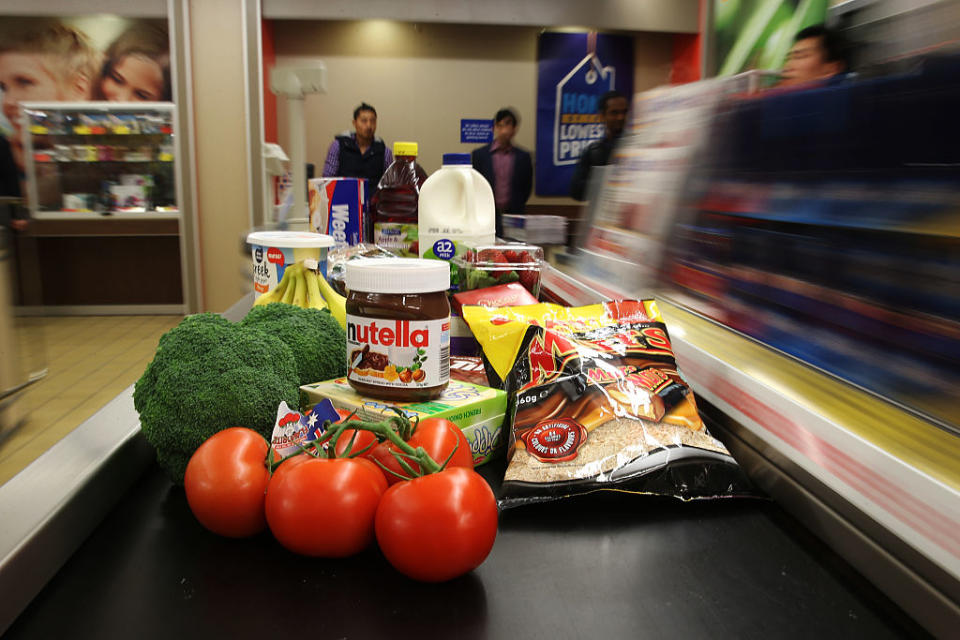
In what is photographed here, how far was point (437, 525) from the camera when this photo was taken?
596mm

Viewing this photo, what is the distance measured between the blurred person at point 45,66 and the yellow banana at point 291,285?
6.20m

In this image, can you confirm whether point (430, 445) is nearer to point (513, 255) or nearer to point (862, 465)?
point (862, 465)

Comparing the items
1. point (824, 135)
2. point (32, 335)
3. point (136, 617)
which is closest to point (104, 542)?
point (136, 617)

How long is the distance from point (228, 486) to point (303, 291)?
695 mm

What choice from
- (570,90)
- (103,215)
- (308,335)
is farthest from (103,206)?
(308,335)

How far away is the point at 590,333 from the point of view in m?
1.00

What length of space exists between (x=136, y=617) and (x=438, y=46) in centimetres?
647

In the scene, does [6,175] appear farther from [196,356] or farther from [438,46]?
[196,356]

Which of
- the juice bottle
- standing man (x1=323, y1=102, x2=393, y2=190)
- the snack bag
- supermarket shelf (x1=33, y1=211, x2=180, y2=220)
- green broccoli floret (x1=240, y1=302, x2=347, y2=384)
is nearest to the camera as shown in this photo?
the snack bag

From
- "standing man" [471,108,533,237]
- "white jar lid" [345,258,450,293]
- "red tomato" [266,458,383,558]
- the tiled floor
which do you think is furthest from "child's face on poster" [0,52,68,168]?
"red tomato" [266,458,383,558]

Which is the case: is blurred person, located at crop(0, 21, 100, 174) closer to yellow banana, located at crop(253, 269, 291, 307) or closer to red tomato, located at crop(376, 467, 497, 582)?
yellow banana, located at crop(253, 269, 291, 307)

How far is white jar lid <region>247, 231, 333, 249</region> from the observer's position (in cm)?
132

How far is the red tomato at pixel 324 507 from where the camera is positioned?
0.63 m

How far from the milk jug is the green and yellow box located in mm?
585
